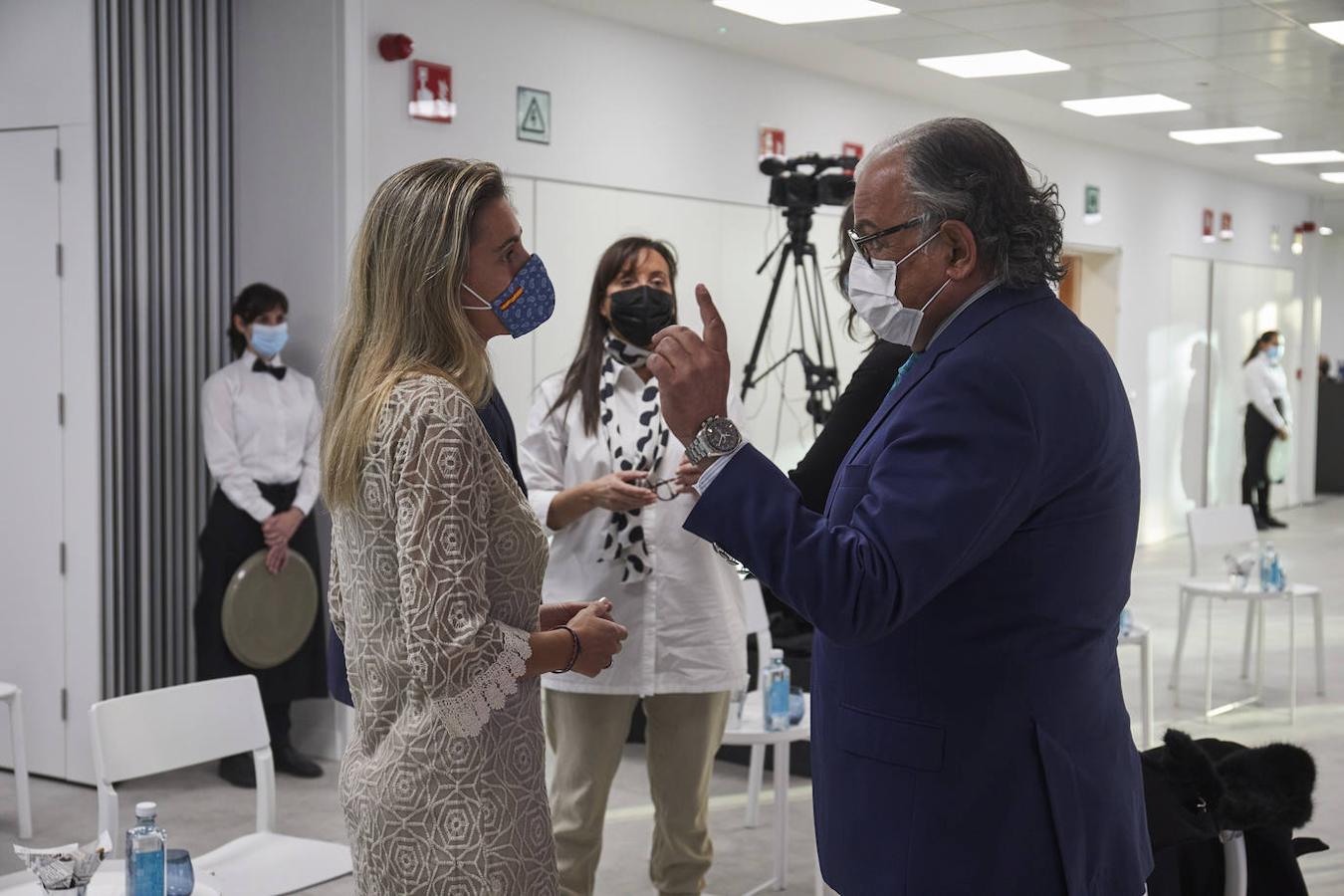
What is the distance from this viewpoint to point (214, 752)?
3107 millimetres

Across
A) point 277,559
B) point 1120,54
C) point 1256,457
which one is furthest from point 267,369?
point 1256,457

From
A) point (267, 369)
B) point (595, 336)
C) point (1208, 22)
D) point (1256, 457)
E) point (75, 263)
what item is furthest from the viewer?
point (1256, 457)

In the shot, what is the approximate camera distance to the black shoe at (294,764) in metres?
5.14

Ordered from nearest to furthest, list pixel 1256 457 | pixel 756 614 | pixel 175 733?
1. pixel 175 733
2. pixel 756 614
3. pixel 1256 457

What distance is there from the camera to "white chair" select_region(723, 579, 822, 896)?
12.2 ft

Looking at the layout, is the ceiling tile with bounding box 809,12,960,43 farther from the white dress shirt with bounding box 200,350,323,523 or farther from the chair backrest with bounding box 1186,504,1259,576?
the white dress shirt with bounding box 200,350,323,523

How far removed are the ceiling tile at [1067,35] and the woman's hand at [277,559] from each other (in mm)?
3921

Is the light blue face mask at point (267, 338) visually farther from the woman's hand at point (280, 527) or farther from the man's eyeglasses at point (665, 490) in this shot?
the man's eyeglasses at point (665, 490)

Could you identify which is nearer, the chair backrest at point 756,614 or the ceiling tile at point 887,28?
the chair backrest at point 756,614

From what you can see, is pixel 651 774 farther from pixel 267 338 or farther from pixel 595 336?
pixel 267 338

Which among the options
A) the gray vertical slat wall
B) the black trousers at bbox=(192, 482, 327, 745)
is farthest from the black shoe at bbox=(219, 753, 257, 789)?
the gray vertical slat wall

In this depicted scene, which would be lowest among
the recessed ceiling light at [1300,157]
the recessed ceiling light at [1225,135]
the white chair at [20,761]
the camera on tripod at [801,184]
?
the white chair at [20,761]

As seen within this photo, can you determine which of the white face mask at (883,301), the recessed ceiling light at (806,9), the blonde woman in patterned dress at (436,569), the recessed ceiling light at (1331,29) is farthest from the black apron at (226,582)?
the recessed ceiling light at (1331,29)

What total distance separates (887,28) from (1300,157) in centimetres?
658
